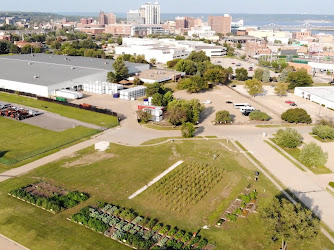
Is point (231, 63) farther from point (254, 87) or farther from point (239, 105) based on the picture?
point (239, 105)

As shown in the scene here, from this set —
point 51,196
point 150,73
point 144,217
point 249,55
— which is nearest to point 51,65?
point 150,73

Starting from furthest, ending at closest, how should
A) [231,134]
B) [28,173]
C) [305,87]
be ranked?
[305,87] → [231,134] → [28,173]

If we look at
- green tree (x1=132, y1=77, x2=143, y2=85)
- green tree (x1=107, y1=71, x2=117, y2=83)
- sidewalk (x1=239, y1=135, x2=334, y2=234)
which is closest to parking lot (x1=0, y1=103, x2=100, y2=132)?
green tree (x1=107, y1=71, x2=117, y2=83)

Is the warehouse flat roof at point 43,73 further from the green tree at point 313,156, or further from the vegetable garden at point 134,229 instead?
the green tree at point 313,156

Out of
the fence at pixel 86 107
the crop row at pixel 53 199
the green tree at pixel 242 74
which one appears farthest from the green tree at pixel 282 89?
the crop row at pixel 53 199

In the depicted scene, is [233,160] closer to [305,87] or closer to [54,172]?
[54,172]

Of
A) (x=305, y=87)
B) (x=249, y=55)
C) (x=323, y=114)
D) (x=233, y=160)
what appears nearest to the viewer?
(x=233, y=160)

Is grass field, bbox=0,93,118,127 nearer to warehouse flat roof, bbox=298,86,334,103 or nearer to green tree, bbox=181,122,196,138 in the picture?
green tree, bbox=181,122,196,138
